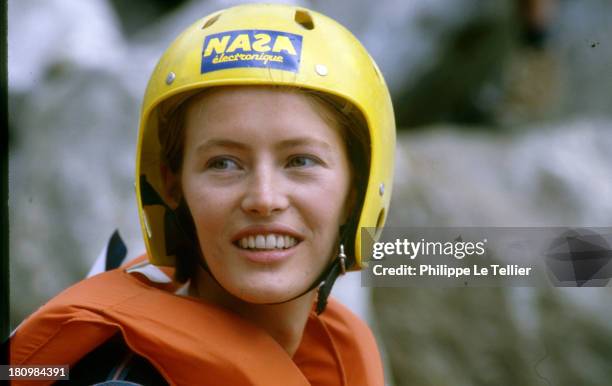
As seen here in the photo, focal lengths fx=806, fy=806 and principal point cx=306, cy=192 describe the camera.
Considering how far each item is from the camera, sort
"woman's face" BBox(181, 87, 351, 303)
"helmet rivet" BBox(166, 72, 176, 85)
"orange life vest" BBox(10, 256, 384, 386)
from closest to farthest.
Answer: "orange life vest" BBox(10, 256, 384, 386)
"woman's face" BBox(181, 87, 351, 303)
"helmet rivet" BBox(166, 72, 176, 85)

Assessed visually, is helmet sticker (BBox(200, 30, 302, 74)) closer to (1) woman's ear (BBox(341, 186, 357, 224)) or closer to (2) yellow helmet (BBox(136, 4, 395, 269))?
(2) yellow helmet (BBox(136, 4, 395, 269))

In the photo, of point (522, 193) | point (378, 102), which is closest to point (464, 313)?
point (522, 193)

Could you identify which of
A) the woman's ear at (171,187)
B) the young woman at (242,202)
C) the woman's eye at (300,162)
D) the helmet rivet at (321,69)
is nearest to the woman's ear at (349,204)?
the young woman at (242,202)

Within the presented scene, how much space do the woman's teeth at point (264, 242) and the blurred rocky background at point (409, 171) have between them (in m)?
2.43

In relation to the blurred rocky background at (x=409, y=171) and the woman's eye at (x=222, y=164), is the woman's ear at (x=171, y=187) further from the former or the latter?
the blurred rocky background at (x=409, y=171)

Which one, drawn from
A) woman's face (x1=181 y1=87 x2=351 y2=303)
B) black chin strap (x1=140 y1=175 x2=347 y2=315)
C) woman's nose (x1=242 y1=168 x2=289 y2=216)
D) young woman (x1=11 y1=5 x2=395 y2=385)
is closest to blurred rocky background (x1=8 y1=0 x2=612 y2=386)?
black chin strap (x1=140 y1=175 x2=347 y2=315)

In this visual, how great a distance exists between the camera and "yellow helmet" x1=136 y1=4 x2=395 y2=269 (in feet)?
6.81

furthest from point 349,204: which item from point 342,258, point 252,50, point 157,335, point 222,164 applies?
point 157,335

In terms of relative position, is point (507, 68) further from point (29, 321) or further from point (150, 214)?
point (29, 321)

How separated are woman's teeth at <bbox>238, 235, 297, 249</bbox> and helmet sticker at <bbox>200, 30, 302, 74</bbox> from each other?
43cm

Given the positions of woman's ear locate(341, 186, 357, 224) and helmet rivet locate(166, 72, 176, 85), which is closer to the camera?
helmet rivet locate(166, 72, 176, 85)

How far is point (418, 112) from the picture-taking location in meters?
6.94

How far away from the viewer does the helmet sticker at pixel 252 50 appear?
2.07m

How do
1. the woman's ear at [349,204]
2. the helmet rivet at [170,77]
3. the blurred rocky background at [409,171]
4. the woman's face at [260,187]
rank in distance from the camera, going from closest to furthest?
1. the woman's face at [260,187]
2. the helmet rivet at [170,77]
3. the woman's ear at [349,204]
4. the blurred rocky background at [409,171]
